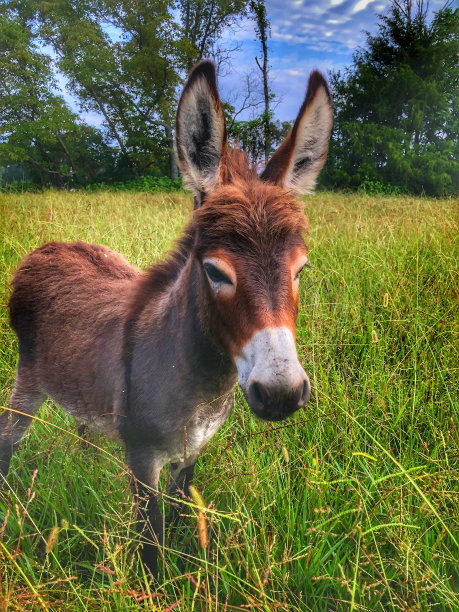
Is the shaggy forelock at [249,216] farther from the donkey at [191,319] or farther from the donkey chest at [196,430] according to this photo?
the donkey chest at [196,430]

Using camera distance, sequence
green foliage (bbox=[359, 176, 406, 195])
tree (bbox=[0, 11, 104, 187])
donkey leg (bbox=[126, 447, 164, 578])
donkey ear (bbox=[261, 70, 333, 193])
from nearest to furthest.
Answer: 1. donkey ear (bbox=[261, 70, 333, 193])
2. donkey leg (bbox=[126, 447, 164, 578])
3. tree (bbox=[0, 11, 104, 187])
4. green foliage (bbox=[359, 176, 406, 195])

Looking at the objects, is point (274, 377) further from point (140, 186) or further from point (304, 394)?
point (140, 186)

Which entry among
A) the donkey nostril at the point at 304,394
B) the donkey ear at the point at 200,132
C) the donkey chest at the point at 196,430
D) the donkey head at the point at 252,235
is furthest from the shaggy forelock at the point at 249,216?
the donkey chest at the point at 196,430

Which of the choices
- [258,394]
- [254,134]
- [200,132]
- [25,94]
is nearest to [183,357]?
[258,394]

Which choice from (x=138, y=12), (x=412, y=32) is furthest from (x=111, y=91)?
(x=412, y=32)

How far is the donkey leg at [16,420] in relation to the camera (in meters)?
2.20

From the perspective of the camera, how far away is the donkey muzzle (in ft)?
3.58

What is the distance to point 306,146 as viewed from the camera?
1.67 meters

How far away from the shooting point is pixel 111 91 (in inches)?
249

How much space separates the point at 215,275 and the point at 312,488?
3.76 feet

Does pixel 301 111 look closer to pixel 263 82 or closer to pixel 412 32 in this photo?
pixel 263 82

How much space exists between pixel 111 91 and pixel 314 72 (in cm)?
607

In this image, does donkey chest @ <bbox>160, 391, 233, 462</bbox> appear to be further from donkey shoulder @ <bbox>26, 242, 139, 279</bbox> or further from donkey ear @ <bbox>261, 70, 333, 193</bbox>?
donkey shoulder @ <bbox>26, 242, 139, 279</bbox>

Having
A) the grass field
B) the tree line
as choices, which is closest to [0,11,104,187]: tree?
the tree line
